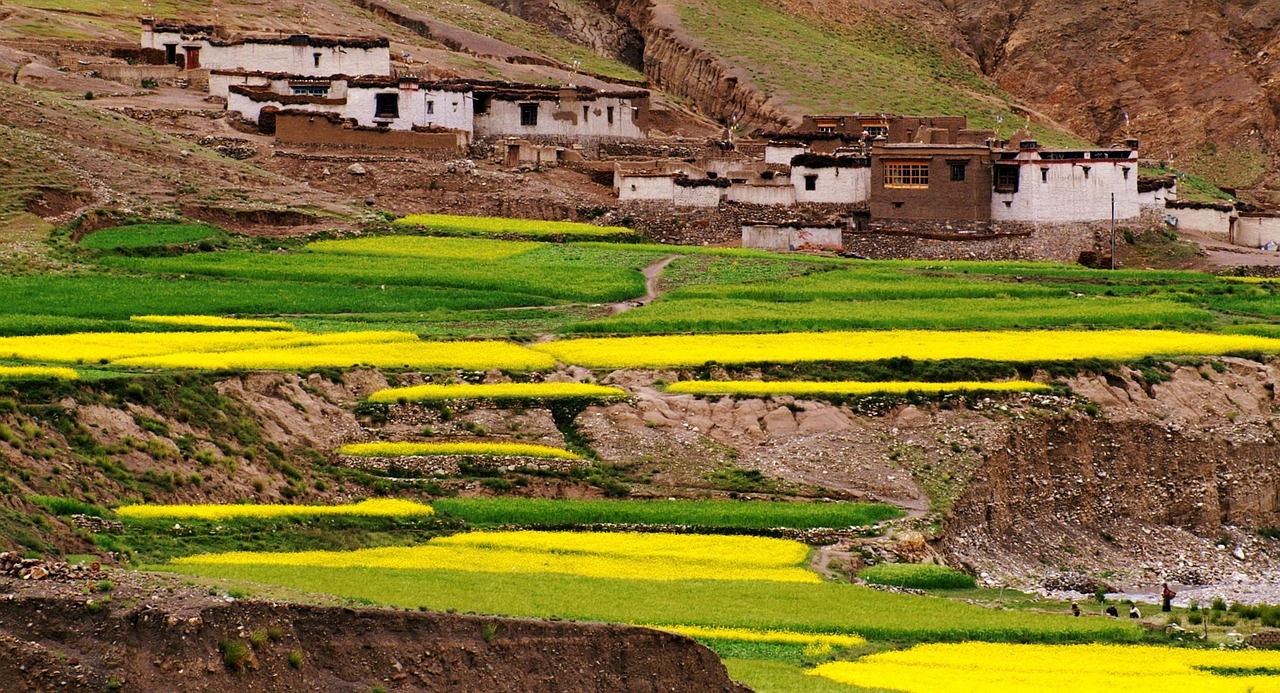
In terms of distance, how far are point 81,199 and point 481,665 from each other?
173 ft

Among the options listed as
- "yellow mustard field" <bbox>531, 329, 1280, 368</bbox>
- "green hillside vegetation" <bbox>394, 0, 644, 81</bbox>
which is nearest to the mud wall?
"yellow mustard field" <bbox>531, 329, 1280, 368</bbox>

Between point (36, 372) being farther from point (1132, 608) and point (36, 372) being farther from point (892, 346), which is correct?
point (892, 346)

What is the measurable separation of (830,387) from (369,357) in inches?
423

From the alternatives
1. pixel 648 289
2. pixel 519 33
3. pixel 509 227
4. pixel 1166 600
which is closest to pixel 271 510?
pixel 1166 600

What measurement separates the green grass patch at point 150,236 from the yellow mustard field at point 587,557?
106ft

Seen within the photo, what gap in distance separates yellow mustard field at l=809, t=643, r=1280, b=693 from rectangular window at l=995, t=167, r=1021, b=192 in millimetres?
48898

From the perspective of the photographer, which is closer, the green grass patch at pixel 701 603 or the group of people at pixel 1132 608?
the green grass patch at pixel 701 603

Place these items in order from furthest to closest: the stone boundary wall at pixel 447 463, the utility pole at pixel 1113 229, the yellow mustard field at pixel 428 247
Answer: the utility pole at pixel 1113 229
the yellow mustard field at pixel 428 247
the stone boundary wall at pixel 447 463

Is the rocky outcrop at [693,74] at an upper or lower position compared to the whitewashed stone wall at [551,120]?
upper

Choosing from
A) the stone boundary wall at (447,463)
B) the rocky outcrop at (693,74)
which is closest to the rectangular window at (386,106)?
the rocky outcrop at (693,74)

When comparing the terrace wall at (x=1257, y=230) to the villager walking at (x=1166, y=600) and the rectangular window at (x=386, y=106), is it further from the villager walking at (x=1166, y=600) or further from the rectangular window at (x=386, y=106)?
the villager walking at (x=1166, y=600)

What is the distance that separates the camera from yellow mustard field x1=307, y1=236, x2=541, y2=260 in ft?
256

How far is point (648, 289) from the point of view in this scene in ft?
242

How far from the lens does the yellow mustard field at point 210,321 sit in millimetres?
62719
